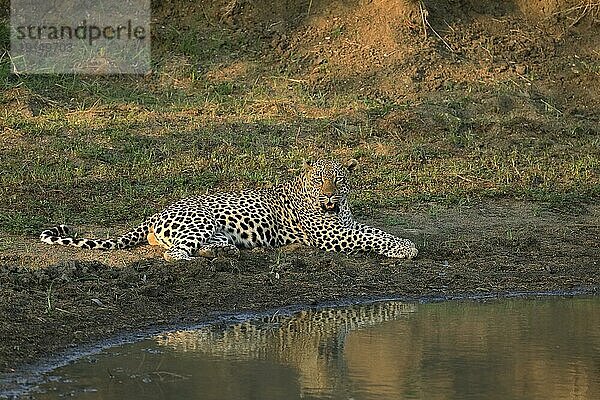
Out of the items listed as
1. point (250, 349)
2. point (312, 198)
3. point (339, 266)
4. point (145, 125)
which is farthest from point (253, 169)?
point (250, 349)

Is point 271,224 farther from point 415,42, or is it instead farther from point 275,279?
point 415,42

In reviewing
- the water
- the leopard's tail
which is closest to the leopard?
the leopard's tail

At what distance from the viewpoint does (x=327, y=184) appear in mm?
12648

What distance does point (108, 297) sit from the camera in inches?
399

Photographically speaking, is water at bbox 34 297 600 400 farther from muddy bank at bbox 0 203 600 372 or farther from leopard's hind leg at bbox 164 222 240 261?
leopard's hind leg at bbox 164 222 240 261

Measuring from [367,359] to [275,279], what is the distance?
241 cm

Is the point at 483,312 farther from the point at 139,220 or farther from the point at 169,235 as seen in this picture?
the point at 139,220

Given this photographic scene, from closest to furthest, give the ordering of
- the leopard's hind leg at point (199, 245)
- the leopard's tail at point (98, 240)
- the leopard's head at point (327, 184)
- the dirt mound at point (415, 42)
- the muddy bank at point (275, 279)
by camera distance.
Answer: the muddy bank at point (275, 279) < the leopard's hind leg at point (199, 245) < the leopard's tail at point (98, 240) < the leopard's head at point (327, 184) < the dirt mound at point (415, 42)

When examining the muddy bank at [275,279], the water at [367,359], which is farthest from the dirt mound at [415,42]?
the water at [367,359]

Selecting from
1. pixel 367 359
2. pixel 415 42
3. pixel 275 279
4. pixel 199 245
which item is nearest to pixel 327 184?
pixel 199 245

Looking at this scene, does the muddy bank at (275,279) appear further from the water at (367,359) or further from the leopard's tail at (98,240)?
the water at (367,359)

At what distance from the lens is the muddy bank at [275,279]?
948 cm

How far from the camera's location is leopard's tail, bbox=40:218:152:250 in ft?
39.5

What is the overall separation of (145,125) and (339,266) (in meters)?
6.25
